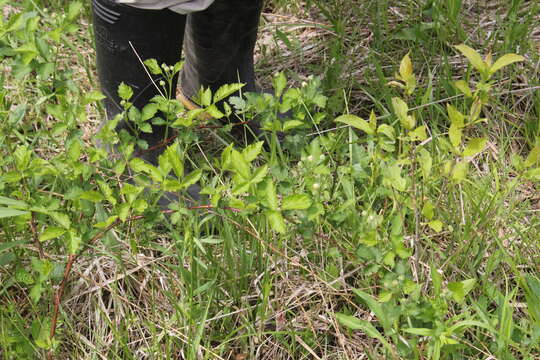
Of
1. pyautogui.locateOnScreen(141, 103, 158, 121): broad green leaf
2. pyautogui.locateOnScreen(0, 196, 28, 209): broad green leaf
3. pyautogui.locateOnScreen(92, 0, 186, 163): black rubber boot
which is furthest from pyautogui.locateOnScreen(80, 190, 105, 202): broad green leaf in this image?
pyautogui.locateOnScreen(92, 0, 186, 163): black rubber boot

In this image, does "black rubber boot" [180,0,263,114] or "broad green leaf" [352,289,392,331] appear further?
"black rubber boot" [180,0,263,114]

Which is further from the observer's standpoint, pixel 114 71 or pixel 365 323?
pixel 114 71

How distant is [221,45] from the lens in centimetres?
181

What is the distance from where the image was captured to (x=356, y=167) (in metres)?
1.51

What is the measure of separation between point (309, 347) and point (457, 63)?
119 centimetres

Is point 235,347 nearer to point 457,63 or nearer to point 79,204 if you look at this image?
point 79,204

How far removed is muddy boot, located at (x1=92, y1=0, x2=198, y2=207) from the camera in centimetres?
154

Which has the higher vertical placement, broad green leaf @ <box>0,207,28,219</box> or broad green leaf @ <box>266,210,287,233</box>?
broad green leaf @ <box>266,210,287,233</box>

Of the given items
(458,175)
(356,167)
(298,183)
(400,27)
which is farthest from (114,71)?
(400,27)

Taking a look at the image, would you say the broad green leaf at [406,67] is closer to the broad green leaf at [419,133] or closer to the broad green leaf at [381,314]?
the broad green leaf at [419,133]

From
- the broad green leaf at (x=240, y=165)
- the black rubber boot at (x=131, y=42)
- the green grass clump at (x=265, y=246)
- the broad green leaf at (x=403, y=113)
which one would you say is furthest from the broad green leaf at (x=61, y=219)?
the broad green leaf at (x=403, y=113)

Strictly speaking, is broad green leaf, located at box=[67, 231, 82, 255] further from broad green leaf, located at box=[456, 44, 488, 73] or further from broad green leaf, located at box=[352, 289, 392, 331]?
broad green leaf, located at box=[456, 44, 488, 73]

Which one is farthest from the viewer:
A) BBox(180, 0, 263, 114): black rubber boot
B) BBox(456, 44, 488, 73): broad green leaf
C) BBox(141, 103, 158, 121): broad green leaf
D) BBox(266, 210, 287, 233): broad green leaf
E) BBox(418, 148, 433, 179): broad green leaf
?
BBox(180, 0, 263, 114): black rubber boot

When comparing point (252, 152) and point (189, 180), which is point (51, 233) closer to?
point (189, 180)
